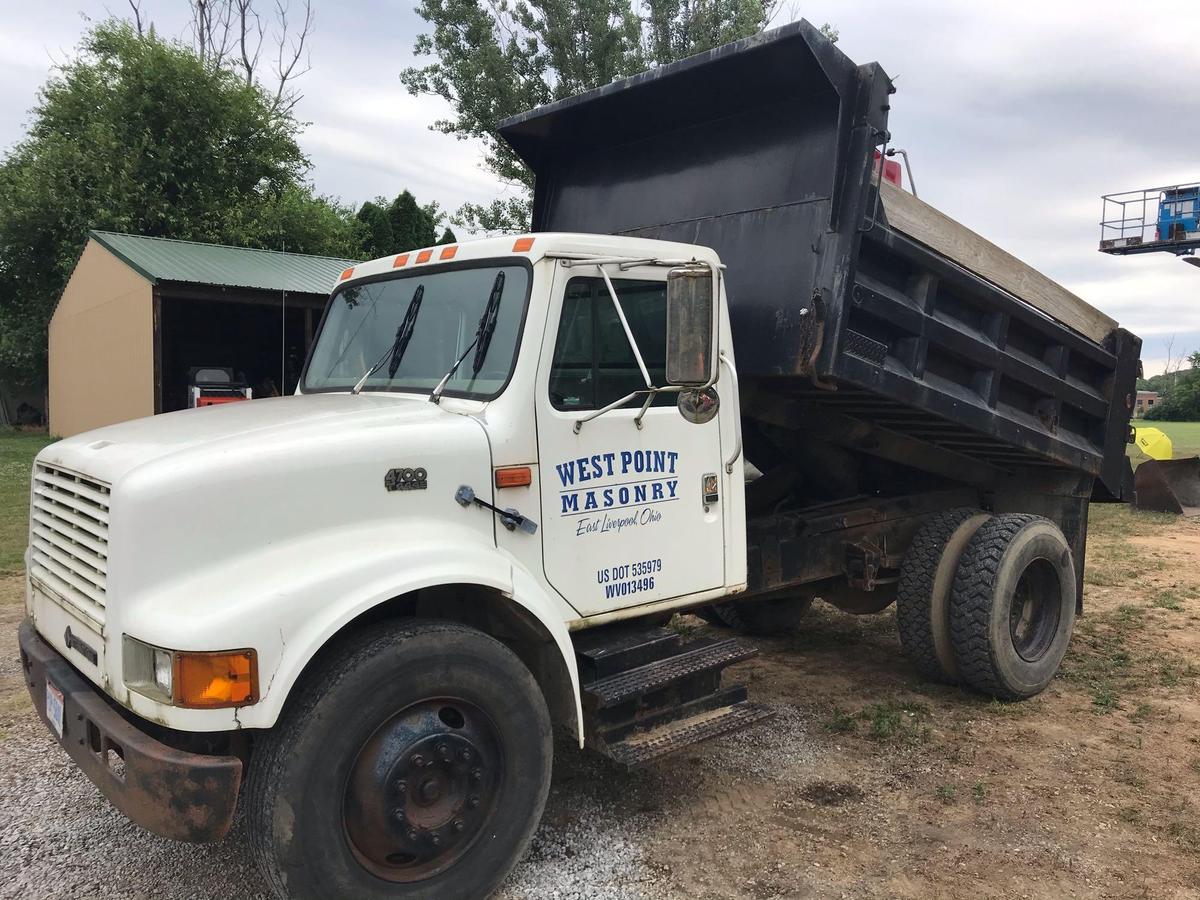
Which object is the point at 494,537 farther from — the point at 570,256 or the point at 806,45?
the point at 806,45

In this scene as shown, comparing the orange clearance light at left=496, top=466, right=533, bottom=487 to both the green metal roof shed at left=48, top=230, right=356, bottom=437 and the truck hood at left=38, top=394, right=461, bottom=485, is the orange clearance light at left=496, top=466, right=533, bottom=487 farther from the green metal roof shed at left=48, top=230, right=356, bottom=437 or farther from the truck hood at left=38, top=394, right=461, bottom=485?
the green metal roof shed at left=48, top=230, right=356, bottom=437

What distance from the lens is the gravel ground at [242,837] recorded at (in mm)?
3252

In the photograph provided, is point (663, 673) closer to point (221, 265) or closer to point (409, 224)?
point (221, 265)

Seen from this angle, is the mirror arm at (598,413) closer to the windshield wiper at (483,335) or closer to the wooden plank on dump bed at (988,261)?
the windshield wiper at (483,335)

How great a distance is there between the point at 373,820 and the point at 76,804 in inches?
71.6

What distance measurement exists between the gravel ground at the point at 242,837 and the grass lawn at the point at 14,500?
4781mm

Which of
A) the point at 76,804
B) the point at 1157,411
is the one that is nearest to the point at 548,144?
the point at 76,804

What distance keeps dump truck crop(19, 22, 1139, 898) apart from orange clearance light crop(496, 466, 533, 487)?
0.03 m

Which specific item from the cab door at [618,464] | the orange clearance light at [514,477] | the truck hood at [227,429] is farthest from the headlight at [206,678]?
the cab door at [618,464]

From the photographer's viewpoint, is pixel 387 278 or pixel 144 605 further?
pixel 387 278

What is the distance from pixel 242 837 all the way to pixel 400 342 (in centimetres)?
204

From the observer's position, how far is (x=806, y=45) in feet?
12.5

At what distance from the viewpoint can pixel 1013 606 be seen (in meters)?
5.50

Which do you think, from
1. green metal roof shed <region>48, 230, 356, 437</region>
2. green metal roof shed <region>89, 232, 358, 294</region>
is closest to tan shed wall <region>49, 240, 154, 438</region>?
green metal roof shed <region>48, 230, 356, 437</region>
